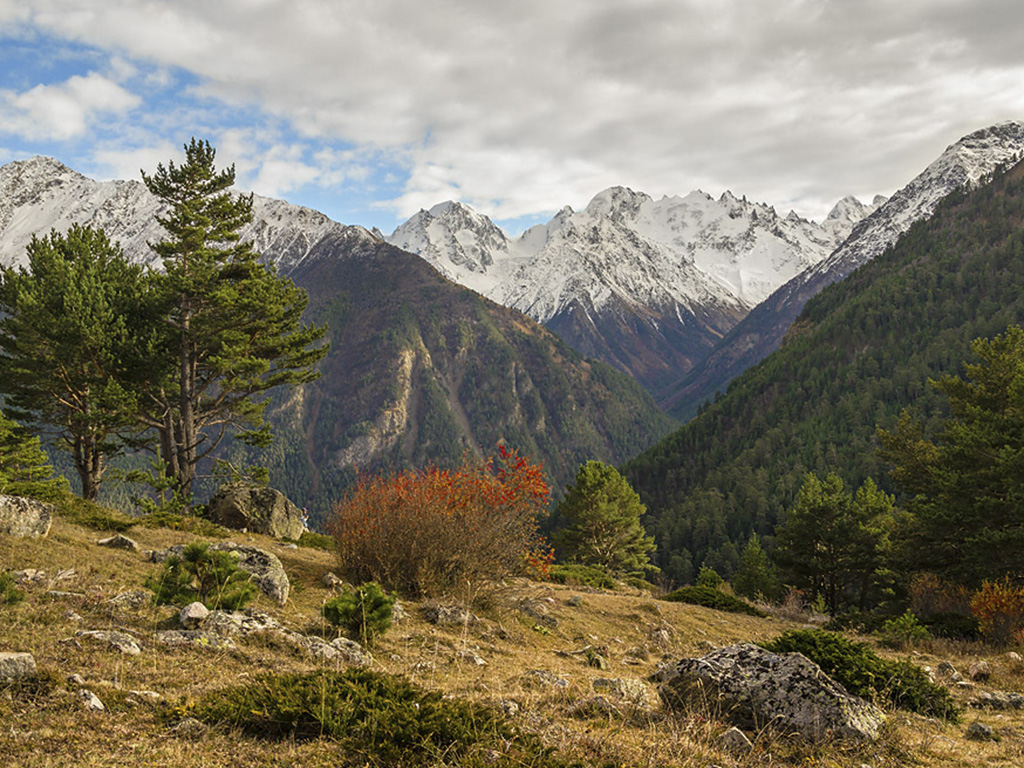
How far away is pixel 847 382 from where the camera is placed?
470 ft

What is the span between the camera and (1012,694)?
8.98 meters

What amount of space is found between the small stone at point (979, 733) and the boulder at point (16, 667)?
970 cm

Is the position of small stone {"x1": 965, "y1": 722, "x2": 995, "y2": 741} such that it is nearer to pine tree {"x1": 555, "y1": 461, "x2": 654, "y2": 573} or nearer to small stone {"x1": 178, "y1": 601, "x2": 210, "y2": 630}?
small stone {"x1": 178, "y1": 601, "x2": 210, "y2": 630}

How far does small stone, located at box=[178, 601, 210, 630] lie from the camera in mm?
7090

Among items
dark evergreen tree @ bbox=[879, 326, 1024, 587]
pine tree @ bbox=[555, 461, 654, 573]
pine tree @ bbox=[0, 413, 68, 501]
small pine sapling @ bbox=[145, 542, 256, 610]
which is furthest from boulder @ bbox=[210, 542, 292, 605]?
pine tree @ bbox=[555, 461, 654, 573]

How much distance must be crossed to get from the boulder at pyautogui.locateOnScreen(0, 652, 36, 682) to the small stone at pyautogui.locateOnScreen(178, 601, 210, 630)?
2308 mm

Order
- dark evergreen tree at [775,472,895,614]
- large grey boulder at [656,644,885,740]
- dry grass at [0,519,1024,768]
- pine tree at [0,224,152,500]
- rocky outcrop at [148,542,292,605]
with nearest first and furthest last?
dry grass at [0,519,1024,768], large grey boulder at [656,644,885,740], rocky outcrop at [148,542,292,605], pine tree at [0,224,152,500], dark evergreen tree at [775,472,895,614]

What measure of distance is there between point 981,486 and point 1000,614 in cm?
1129

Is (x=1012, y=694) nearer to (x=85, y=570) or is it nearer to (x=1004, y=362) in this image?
(x=85, y=570)

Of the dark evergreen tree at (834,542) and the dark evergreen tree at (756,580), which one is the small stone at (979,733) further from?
the dark evergreen tree at (756,580)

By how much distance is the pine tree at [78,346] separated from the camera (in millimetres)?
20438

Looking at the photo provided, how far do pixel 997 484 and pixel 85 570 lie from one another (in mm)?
29852

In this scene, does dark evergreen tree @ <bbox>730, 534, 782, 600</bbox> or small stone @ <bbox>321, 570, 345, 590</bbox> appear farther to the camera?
dark evergreen tree @ <bbox>730, 534, 782, 600</bbox>

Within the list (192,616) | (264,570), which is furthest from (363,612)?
(264,570)
